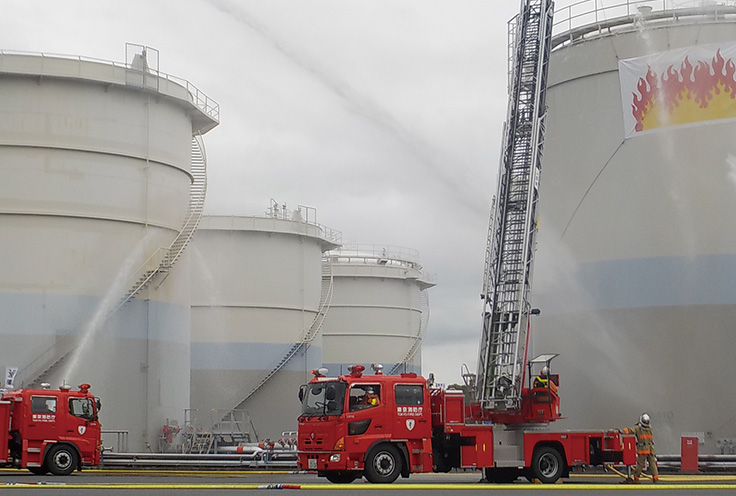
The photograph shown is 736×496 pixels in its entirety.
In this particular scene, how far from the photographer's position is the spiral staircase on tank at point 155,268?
99.6 ft

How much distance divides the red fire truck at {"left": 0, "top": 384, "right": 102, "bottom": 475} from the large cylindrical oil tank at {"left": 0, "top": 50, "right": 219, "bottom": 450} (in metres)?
6.85

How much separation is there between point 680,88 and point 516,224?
357 inches

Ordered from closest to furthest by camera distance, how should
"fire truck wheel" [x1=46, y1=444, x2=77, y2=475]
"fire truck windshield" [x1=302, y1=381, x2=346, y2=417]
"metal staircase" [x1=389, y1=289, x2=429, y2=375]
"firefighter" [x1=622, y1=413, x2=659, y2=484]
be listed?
1. "fire truck windshield" [x1=302, y1=381, x2=346, y2=417]
2. "firefighter" [x1=622, y1=413, x2=659, y2=484]
3. "fire truck wheel" [x1=46, y1=444, x2=77, y2=475]
4. "metal staircase" [x1=389, y1=289, x2=429, y2=375]

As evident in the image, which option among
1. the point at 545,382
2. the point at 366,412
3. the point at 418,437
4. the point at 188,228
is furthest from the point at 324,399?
the point at 188,228

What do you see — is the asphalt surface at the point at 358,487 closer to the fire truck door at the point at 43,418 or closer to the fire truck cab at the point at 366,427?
the fire truck cab at the point at 366,427


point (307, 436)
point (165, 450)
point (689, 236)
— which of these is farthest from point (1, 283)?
point (689, 236)

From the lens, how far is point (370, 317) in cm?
6028

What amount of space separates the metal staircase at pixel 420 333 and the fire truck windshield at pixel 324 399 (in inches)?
1554

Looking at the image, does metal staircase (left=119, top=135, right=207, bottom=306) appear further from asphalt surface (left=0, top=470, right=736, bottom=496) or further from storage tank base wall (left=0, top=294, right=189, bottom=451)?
asphalt surface (left=0, top=470, right=736, bottom=496)

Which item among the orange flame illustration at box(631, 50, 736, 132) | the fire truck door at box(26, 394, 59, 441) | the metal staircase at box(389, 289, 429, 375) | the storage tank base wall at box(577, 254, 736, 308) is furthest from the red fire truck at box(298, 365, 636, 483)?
the metal staircase at box(389, 289, 429, 375)

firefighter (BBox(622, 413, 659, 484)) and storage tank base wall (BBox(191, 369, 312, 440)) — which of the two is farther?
storage tank base wall (BBox(191, 369, 312, 440))

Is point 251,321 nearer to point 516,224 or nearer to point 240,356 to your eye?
point 240,356

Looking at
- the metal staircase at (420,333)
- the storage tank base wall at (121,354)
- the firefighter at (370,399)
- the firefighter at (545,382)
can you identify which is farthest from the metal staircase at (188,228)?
the metal staircase at (420,333)

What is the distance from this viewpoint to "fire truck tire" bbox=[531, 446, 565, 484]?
1997cm
